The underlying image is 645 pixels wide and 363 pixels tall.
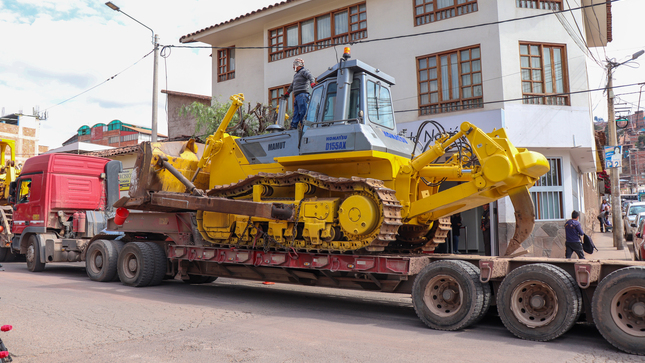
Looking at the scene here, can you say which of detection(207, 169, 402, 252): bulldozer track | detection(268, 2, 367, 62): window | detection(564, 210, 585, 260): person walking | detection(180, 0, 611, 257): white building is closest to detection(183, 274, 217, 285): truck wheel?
detection(207, 169, 402, 252): bulldozer track

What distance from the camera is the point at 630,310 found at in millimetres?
5328

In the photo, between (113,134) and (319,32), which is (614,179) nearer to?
(319,32)

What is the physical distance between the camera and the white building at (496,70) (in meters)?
14.5

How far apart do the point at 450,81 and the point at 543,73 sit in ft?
9.05

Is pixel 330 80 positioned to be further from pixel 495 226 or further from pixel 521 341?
pixel 495 226

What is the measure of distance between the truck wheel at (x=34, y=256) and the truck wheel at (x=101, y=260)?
7.53 feet

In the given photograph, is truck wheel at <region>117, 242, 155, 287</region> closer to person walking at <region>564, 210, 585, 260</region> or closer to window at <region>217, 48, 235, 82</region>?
person walking at <region>564, 210, 585, 260</region>

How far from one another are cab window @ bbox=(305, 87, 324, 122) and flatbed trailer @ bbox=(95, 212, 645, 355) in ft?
7.33

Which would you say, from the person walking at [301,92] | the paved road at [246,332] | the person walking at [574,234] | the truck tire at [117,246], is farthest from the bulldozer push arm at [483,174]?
the truck tire at [117,246]

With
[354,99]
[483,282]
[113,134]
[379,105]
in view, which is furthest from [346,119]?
[113,134]

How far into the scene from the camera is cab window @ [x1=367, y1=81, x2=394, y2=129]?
8.24 m

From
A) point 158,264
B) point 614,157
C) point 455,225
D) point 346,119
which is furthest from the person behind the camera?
point 614,157

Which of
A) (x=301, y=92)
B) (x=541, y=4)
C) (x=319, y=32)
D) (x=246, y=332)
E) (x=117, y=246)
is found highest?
(x=319, y=32)

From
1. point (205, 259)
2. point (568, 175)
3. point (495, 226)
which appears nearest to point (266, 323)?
point (205, 259)
